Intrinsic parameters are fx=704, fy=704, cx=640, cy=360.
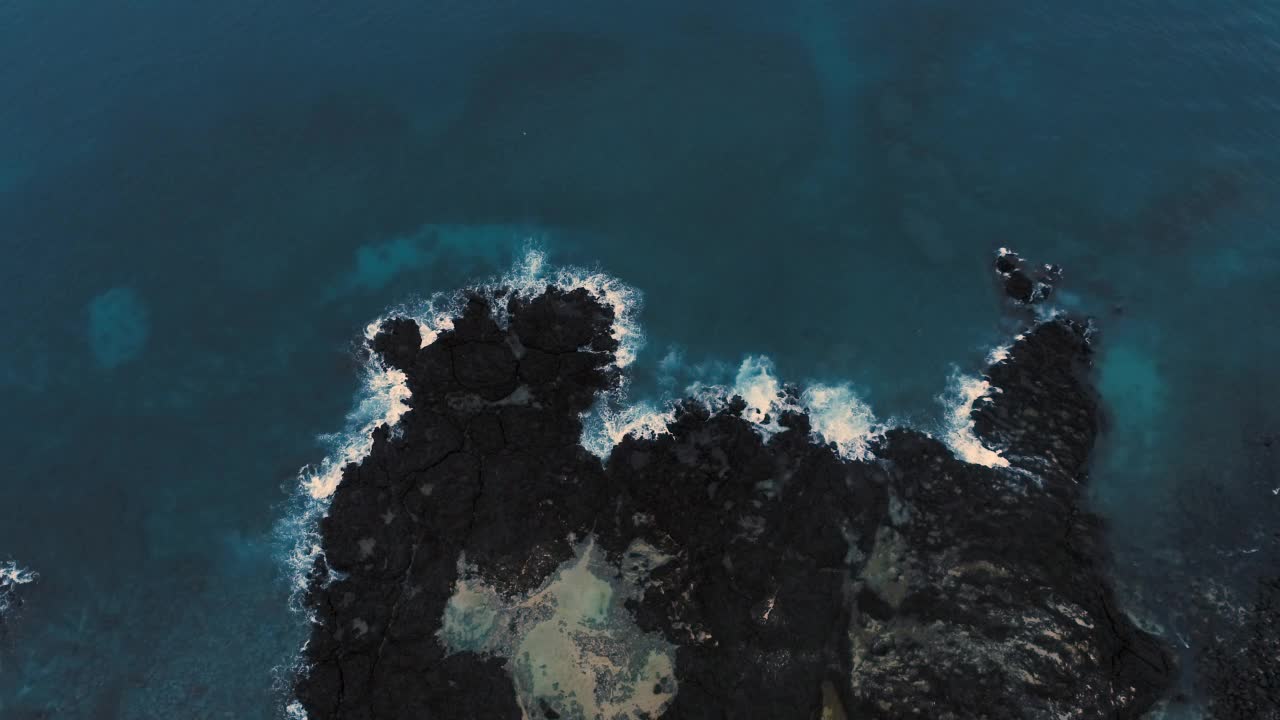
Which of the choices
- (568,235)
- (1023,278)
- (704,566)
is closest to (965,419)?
(1023,278)

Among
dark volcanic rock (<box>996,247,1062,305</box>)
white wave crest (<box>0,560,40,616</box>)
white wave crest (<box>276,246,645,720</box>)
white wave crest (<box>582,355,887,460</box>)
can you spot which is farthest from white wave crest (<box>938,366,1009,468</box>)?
white wave crest (<box>0,560,40,616</box>)

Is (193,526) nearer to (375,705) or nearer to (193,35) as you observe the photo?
(375,705)

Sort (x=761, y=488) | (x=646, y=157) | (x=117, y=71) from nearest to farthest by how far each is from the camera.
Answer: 1. (x=761, y=488)
2. (x=646, y=157)
3. (x=117, y=71)

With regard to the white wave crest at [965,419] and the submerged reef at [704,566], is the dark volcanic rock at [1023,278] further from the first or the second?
the submerged reef at [704,566]

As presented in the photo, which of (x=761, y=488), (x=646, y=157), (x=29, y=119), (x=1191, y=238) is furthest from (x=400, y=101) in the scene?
(x=1191, y=238)

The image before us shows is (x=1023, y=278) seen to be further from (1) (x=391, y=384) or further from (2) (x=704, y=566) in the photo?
(1) (x=391, y=384)
